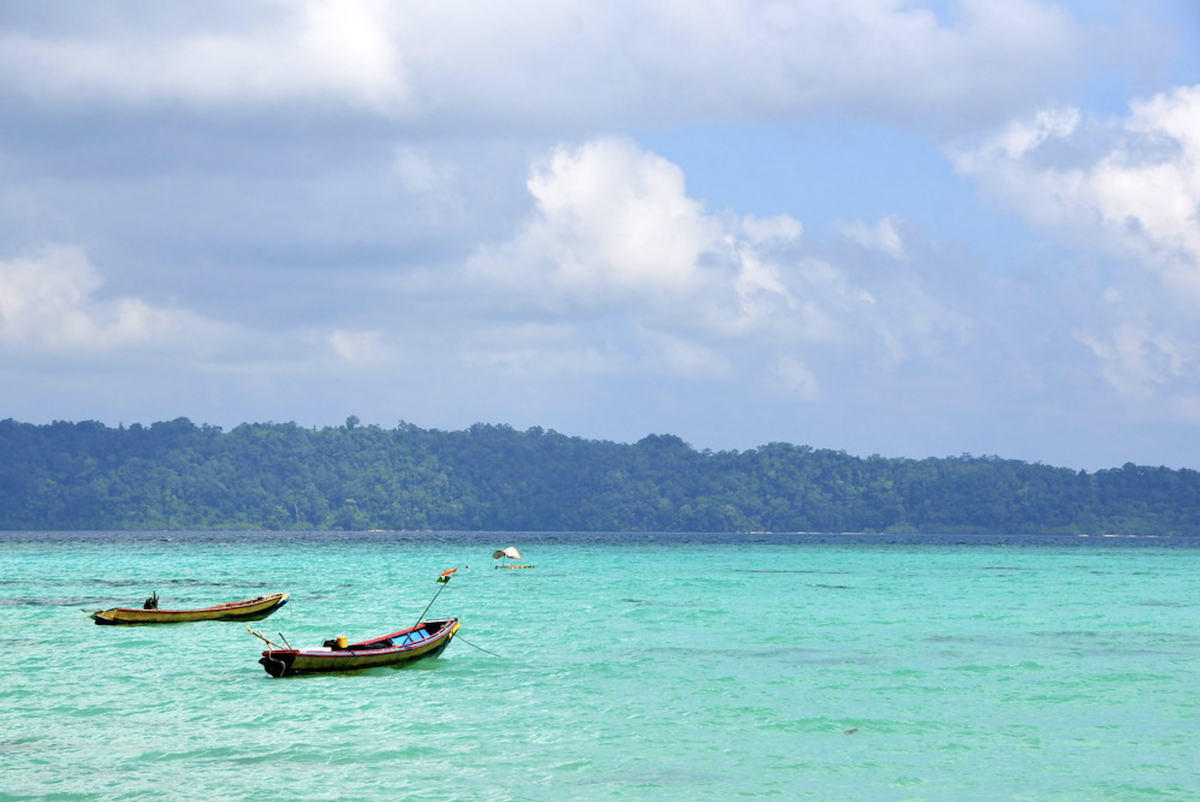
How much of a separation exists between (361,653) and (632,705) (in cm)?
932

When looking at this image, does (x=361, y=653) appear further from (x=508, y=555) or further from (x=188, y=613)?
(x=508, y=555)

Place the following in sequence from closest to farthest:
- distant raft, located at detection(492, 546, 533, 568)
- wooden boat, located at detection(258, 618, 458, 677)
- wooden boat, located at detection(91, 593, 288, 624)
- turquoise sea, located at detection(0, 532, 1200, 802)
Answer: turquoise sea, located at detection(0, 532, 1200, 802) → wooden boat, located at detection(258, 618, 458, 677) → wooden boat, located at detection(91, 593, 288, 624) → distant raft, located at detection(492, 546, 533, 568)

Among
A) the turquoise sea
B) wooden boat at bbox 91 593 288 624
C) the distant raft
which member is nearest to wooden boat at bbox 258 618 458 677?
the turquoise sea

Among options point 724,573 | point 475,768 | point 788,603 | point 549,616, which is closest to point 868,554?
point 724,573

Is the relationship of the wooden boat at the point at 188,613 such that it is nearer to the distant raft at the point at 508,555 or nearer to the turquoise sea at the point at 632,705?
the turquoise sea at the point at 632,705

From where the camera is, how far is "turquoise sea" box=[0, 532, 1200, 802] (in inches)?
1029

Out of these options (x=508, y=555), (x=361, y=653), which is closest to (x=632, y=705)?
(x=361, y=653)

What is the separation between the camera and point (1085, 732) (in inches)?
1225

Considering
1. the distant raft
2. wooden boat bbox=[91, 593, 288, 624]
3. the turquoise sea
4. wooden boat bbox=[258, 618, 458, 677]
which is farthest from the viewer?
the distant raft

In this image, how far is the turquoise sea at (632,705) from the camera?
26.1 m

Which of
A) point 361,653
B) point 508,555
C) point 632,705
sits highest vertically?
point 508,555

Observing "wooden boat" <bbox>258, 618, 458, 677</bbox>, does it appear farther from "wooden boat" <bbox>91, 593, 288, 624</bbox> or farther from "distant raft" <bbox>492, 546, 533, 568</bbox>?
"distant raft" <bbox>492, 546, 533, 568</bbox>

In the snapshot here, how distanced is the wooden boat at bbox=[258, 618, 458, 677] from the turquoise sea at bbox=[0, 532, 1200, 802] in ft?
1.39

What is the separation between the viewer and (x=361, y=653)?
39219 millimetres
